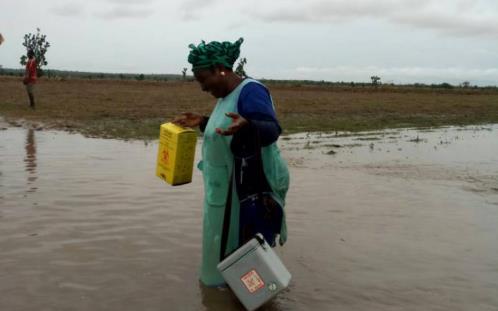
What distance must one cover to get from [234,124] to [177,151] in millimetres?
615

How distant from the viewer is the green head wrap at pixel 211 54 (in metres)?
3.49

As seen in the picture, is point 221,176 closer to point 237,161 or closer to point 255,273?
point 237,161

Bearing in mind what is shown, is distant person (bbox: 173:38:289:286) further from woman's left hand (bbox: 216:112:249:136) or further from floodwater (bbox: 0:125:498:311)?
floodwater (bbox: 0:125:498:311)

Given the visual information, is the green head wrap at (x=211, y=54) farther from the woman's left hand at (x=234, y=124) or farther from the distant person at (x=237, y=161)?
the woman's left hand at (x=234, y=124)

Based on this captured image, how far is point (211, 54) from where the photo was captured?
3.50 meters

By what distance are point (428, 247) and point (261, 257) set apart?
8.10ft

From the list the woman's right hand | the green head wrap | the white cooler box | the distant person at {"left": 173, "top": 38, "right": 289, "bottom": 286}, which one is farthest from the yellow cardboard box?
the white cooler box

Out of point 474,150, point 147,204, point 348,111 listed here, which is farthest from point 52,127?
point 348,111

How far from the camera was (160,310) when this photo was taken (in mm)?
3766

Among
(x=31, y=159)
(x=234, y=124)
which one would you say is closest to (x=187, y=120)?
(x=234, y=124)

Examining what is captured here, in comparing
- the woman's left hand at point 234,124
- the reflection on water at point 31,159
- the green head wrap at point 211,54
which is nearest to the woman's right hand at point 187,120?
the green head wrap at point 211,54

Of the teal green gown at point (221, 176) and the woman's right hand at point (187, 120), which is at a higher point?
the woman's right hand at point (187, 120)

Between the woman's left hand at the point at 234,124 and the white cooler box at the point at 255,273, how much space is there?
2.03 ft

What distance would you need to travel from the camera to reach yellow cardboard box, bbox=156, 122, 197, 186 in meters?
3.69
